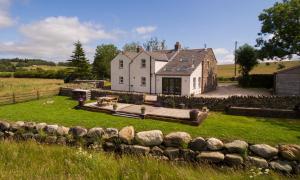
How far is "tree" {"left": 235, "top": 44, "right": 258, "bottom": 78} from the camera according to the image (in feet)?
146

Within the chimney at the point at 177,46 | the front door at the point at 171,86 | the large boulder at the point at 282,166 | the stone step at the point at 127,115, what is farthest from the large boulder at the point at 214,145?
the chimney at the point at 177,46

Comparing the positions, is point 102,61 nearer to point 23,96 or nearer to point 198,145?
point 23,96

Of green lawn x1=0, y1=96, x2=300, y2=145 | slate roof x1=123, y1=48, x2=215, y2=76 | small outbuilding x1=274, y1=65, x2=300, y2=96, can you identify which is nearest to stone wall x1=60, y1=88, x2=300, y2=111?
green lawn x1=0, y1=96, x2=300, y2=145

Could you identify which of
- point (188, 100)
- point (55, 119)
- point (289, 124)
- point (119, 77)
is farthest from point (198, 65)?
point (55, 119)

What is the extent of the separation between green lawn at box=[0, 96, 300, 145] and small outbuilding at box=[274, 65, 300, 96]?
705 inches

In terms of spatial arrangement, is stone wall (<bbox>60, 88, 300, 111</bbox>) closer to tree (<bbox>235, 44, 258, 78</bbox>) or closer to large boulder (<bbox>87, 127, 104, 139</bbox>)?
large boulder (<bbox>87, 127, 104, 139</bbox>)

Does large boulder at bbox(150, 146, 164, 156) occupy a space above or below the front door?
below

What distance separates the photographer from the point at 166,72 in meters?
31.5

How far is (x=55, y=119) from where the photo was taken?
16594 millimetres

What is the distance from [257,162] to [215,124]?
32.9 feet

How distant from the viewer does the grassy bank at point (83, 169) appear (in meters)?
4.12

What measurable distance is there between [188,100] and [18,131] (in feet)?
52.1

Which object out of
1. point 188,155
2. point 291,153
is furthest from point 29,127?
point 291,153

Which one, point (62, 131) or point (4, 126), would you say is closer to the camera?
point (62, 131)
